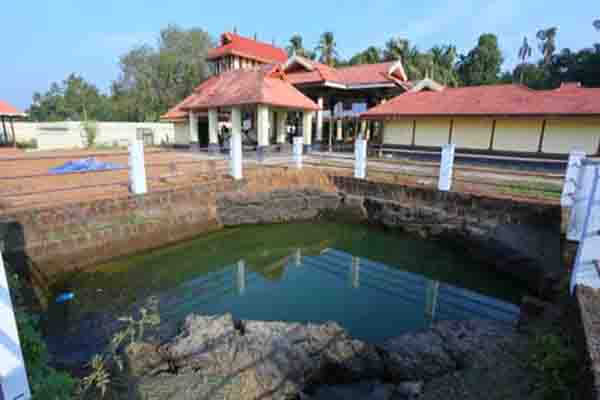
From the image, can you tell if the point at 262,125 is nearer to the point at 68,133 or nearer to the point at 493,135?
the point at 493,135

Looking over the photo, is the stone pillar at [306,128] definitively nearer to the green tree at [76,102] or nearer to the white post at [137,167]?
the white post at [137,167]

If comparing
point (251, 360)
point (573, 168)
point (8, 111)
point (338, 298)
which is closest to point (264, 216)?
point (338, 298)

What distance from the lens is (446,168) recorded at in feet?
24.9

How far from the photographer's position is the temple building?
1405 cm

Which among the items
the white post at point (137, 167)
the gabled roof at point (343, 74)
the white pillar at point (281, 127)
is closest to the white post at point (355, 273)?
the white post at point (137, 167)

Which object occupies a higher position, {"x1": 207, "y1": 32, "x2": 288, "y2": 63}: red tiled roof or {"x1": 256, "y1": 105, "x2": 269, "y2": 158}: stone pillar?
{"x1": 207, "y1": 32, "x2": 288, "y2": 63}: red tiled roof

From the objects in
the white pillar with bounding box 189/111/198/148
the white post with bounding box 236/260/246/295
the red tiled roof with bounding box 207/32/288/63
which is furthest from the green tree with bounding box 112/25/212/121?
the white post with bounding box 236/260/246/295

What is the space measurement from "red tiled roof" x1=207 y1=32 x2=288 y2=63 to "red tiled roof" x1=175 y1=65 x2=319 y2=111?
16.7 ft

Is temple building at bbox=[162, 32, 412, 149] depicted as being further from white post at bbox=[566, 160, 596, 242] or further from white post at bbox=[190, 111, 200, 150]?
white post at bbox=[566, 160, 596, 242]

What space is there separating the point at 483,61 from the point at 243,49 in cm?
2734

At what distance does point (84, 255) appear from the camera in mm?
5809

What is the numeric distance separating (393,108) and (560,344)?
13750mm

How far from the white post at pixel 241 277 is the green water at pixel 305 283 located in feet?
0.06

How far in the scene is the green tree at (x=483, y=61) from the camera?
33.8 m
